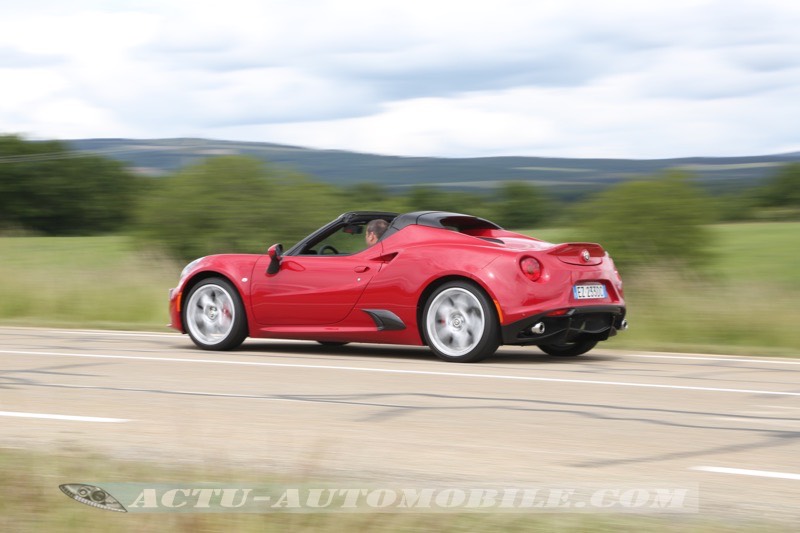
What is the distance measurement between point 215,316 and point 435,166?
79219 mm

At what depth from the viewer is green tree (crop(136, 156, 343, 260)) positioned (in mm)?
33344

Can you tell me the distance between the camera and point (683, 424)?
665 centimetres

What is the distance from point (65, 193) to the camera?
7125cm

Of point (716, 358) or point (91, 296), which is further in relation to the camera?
point (91, 296)

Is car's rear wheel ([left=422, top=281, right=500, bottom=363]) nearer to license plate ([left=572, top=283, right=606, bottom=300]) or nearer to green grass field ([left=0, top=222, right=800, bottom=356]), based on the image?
license plate ([left=572, top=283, right=606, bottom=300])

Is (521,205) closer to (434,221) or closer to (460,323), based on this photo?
(434,221)

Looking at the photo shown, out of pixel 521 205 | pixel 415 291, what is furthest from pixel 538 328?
pixel 521 205

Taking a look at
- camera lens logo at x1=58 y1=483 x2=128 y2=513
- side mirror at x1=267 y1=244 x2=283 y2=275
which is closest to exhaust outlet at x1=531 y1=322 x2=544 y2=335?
side mirror at x1=267 y1=244 x2=283 y2=275

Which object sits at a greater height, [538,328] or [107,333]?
[538,328]

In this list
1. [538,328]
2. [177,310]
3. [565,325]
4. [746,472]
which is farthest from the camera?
[177,310]

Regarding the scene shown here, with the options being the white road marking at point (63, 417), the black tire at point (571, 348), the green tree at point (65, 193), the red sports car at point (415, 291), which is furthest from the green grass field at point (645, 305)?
the green tree at point (65, 193)

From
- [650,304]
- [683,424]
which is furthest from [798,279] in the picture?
[683,424]

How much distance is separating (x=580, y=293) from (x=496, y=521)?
5550 mm

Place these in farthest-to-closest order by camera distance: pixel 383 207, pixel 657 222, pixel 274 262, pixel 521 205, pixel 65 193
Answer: pixel 65 193 → pixel 521 205 → pixel 383 207 → pixel 657 222 → pixel 274 262
